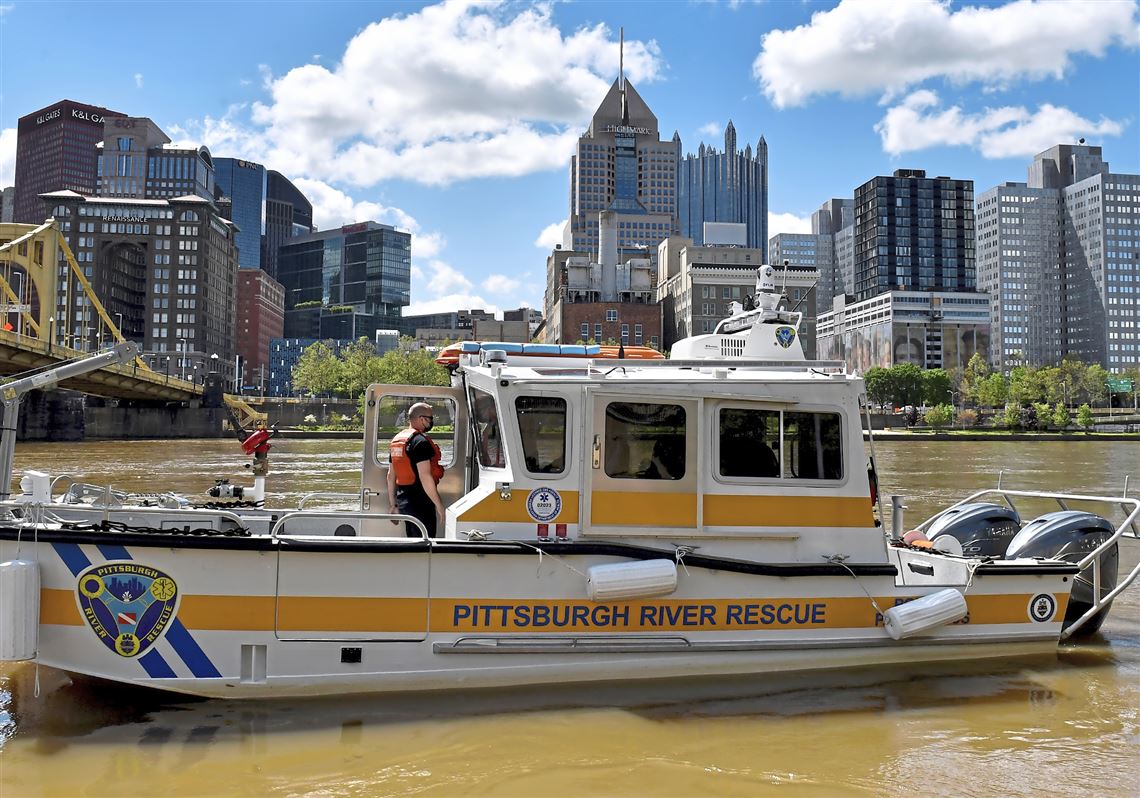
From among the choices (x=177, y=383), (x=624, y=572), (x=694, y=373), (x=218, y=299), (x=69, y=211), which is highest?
(x=69, y=211)

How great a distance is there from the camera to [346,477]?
27797mm

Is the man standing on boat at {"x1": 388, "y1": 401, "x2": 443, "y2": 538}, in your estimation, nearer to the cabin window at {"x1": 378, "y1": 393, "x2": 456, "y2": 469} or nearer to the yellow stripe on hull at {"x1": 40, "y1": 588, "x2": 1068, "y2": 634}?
the cabin window at {"x1": 378, "y1": 393, "x2": 456, "y2": 469}

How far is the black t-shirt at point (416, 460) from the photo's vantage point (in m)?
6.59

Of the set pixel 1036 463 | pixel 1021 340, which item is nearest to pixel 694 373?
pixel 1036 463

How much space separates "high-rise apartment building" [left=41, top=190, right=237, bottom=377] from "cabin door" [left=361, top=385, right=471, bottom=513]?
416 ft

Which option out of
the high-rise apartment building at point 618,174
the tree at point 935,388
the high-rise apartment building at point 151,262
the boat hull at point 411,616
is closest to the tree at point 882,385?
the tree at point 935,388

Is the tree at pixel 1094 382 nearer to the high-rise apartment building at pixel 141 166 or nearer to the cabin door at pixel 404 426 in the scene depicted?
the cabin door at pixel 404 426

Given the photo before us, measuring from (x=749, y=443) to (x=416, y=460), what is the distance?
2.56 meters

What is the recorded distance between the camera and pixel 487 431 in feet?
21.7

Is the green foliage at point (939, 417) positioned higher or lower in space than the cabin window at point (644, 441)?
higher

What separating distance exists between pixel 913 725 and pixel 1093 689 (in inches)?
77.3

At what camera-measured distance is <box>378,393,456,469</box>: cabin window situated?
291 inches

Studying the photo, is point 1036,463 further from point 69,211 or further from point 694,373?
point 69,211

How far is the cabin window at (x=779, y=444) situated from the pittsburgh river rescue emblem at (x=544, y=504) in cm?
127
